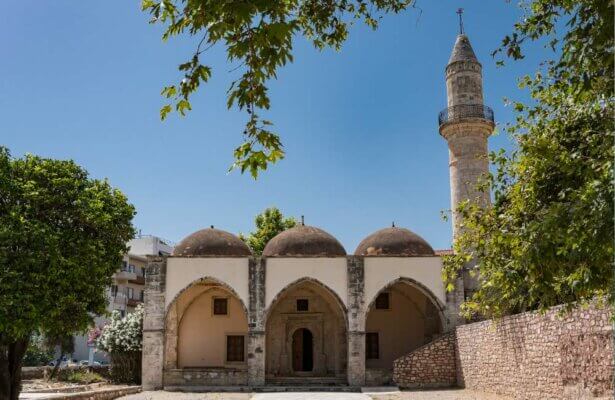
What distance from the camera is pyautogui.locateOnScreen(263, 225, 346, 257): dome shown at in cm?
2117

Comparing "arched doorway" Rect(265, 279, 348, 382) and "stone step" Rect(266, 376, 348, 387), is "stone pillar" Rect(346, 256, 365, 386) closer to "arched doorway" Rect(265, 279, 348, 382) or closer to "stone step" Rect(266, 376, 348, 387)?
"stone step" Rect(266, 376, 348, 387)

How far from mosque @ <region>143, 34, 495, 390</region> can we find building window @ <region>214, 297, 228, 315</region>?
37 mm

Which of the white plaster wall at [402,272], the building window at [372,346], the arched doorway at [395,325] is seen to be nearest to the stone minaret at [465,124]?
the white plaster wall at [402,272]

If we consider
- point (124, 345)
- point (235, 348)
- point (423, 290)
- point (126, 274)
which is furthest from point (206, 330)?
point (126, 274)

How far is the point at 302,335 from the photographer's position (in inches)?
929

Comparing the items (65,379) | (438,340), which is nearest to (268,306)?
(438,340)

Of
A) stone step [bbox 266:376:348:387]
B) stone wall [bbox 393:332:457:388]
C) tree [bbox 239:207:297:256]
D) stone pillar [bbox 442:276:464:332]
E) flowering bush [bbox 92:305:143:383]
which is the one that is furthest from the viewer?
tree [bbox 239:207:297:256]

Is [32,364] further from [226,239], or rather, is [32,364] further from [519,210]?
[519,210]

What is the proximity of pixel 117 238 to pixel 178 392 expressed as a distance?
20.3 feet

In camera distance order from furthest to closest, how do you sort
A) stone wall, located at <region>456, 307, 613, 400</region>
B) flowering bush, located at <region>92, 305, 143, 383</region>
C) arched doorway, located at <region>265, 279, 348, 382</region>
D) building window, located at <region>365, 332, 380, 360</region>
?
building window, located at <region>365, 332, 380, 360</region>
arched doorway, located at <region>265, 279, 348, 382</region>
flowering bush, located at <region>92, 305, 143, 383</region>
stone wall, located at <region>456, 307, 613, 400</region>

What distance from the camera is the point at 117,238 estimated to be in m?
15.2

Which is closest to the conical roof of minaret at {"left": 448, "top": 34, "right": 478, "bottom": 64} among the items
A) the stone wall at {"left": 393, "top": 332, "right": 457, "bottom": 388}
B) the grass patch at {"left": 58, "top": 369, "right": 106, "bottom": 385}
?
the stone wall at {"left": 393, "top": 332, "right": 457, "bottom": 388}

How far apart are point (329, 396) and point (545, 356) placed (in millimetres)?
6551

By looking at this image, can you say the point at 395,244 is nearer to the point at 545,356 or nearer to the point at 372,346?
the point at 372,346
